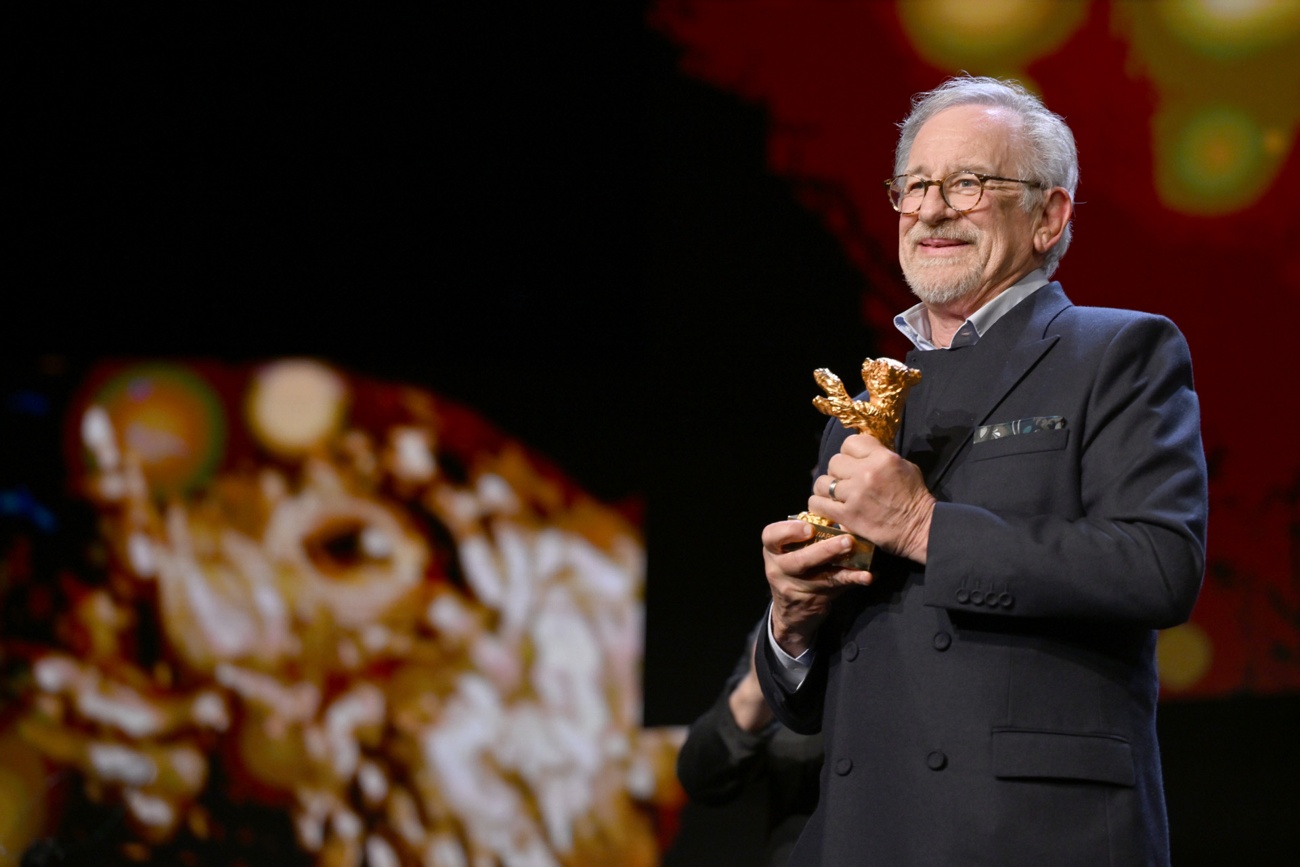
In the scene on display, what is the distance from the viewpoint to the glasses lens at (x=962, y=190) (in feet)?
4.34

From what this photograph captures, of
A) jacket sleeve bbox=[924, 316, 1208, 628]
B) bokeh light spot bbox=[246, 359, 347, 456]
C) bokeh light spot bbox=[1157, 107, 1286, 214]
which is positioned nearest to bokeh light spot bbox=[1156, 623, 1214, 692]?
bokeh light spot bbox=[1157, 107, 1286, 214]

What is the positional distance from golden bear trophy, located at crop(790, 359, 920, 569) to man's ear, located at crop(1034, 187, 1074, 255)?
31 centimetres

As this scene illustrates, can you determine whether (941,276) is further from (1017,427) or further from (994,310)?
(1017,427)

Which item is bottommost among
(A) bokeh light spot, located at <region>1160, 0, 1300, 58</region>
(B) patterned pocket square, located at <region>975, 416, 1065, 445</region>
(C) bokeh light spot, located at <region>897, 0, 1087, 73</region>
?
(B) patterned pocket square, located at <region>975, 416, 1065, 445</region>

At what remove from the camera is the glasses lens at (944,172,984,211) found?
132 cm

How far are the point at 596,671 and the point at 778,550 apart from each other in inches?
117

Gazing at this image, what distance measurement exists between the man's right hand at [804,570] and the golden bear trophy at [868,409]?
1cm

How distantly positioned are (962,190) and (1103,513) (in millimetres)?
428

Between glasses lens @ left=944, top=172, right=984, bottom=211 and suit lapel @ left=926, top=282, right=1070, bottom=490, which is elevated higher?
glasses lens @ left=944, top=172, right=984, bottom=211

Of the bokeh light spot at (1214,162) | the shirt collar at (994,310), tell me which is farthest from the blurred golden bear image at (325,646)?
the shirt collar at (994,310)

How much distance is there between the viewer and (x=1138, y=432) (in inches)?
43.6

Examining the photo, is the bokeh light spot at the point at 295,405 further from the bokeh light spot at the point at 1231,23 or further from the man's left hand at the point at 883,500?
the man's left hand at the point at 883,500

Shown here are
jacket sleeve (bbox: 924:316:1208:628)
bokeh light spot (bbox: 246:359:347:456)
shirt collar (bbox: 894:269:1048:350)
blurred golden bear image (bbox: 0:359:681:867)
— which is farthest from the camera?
bokeh light spot (bbox: 246:359:347:456)

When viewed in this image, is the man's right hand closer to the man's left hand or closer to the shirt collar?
the man's left hand
